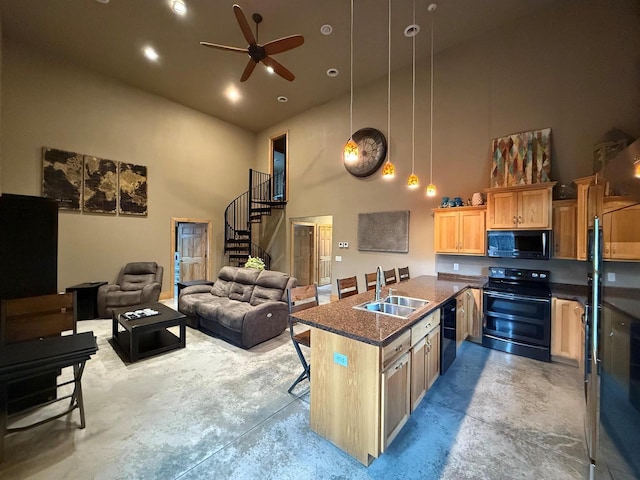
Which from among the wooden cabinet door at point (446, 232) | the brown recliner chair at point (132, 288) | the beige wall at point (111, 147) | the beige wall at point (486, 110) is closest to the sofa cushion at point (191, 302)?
the brown recliner chair at point (132, 288)

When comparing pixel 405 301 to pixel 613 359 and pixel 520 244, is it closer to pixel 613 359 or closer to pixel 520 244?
pixel 613 359

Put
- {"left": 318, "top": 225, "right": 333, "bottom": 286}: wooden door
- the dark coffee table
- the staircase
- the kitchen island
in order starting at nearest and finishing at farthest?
the kitchen island
the dark coffee table
the staircase
{"left": 318, "top": 225, "right": 333, "bottom": 286}: wooden door

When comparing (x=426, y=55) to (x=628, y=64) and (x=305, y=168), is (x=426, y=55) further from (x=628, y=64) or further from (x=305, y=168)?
(x=305, y=168)

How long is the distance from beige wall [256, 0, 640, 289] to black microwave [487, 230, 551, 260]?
50 cm

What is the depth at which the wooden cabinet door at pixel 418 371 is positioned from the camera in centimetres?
207

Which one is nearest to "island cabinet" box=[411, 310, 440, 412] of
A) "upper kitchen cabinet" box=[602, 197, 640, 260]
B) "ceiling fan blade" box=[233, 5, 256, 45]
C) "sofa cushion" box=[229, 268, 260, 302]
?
"upper kitchen cabinet" box=[602, 197, 640, 260]

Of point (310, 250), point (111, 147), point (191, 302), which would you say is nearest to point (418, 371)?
point (191, 302)

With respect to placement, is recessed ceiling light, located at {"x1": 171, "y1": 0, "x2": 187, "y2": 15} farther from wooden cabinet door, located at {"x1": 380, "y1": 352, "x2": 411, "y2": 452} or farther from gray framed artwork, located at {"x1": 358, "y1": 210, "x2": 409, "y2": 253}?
wooden cabinet door, located at {"x1": 380, "y1": 352, "x2": 411, "y2": 452}

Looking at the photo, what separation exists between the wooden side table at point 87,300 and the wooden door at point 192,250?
7.63ft

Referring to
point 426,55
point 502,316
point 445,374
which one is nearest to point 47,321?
point 445,374

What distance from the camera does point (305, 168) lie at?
6.98 m

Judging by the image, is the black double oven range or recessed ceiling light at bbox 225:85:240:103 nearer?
the black double oven range

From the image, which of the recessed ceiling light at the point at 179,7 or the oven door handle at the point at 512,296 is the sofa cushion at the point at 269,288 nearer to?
the oven door handle at the point at 512,296

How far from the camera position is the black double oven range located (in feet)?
10.7
